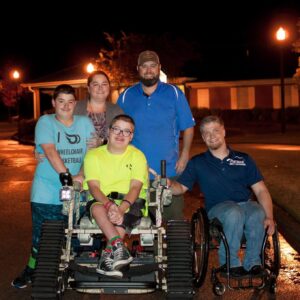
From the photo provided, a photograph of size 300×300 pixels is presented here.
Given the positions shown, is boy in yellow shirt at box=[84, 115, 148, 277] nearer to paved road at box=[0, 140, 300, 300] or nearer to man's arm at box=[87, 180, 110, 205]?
man's arm at box=[87, 180, 110, 205]

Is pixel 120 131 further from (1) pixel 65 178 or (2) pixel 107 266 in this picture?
Result: (2) pixel 107 266

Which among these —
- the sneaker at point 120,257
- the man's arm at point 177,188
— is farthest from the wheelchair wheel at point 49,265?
the man's arm at point 177,188

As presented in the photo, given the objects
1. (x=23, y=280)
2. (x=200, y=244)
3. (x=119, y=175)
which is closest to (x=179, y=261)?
(x=200, y=244)

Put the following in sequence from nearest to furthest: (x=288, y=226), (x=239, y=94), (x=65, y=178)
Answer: (x=65, y=178) < (x=288, y=226) < (x=239, y=94)

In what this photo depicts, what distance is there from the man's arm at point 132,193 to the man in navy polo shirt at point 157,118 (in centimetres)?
71

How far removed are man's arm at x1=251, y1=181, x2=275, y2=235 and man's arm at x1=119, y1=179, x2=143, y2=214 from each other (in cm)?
118

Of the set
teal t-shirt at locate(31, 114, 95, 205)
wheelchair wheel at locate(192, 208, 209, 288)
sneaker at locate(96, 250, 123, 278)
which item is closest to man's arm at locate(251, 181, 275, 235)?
wheelchair wheel at locate(192, 208, 209, 288)

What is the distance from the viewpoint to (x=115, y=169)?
547 cm

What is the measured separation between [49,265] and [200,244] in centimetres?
148

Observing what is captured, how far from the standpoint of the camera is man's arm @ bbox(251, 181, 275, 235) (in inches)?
218

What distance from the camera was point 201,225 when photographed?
18.2 ft

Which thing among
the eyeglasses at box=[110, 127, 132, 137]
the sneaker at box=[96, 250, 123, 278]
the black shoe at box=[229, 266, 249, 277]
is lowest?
the black shoe at box=[229, 266, 249, 277]

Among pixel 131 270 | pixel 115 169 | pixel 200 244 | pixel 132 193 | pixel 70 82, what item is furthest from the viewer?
pixel 70 82

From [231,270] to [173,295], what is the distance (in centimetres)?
77
